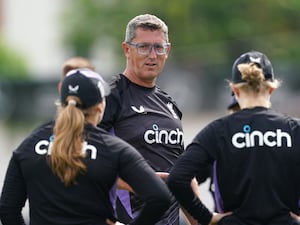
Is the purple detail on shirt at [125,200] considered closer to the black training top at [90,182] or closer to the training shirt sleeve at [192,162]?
the training shirt sleeve at [192,162]

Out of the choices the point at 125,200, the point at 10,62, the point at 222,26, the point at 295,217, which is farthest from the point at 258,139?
the point at 10,62

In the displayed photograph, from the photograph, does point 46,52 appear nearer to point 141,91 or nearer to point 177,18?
point 177,18

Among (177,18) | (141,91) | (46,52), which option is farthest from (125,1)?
(141,91)

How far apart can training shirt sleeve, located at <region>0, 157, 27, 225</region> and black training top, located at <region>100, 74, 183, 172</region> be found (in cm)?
106

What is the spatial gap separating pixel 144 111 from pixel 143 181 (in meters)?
1.50

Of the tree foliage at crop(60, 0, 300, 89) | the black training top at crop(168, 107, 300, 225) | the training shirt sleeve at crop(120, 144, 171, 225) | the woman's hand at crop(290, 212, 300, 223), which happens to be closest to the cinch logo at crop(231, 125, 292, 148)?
the black training top at crop(168, 107, 300, 225)

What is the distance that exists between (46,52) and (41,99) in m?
33.7

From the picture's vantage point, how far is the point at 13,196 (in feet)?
21.0

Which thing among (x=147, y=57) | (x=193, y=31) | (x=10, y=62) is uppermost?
(x=147, y=57)

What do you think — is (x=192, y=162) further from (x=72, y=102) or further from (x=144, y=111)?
(x=144, y=111)

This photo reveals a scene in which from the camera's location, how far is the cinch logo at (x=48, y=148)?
6145 mm

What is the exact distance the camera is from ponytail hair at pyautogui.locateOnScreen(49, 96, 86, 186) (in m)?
6.09

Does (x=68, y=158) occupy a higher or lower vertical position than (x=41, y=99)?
higher

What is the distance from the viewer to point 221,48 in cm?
4144
